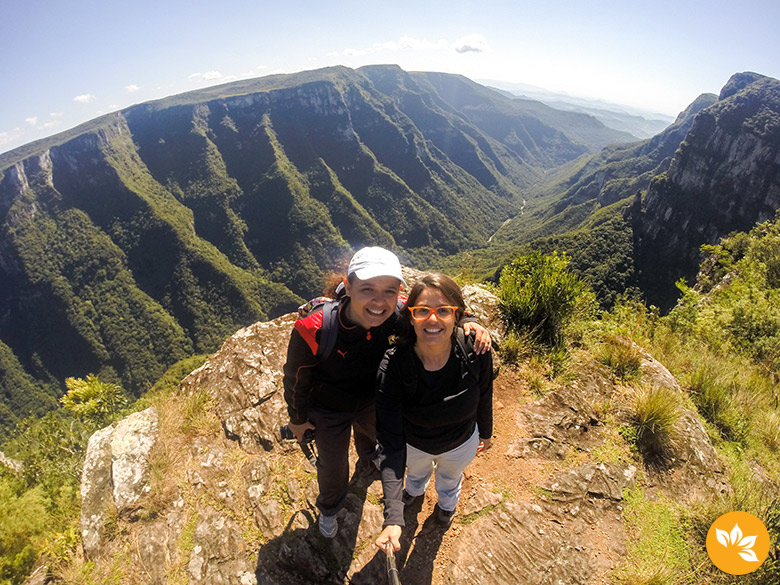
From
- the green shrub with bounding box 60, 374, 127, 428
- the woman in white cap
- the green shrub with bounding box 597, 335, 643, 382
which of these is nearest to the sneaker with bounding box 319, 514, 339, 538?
the woman in white cap

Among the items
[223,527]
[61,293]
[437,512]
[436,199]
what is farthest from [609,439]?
[436,199]

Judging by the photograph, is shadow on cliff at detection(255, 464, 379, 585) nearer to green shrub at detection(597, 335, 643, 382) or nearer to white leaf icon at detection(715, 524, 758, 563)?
white leaf icon at detection(715, 524, 758, 563)

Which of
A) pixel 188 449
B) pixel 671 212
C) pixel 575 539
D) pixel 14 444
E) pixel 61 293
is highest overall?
pixel 188 449

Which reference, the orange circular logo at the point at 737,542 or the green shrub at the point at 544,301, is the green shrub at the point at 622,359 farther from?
the orange circular logo at the point at 737,542

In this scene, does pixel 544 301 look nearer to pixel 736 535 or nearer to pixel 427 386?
pixel 736 535

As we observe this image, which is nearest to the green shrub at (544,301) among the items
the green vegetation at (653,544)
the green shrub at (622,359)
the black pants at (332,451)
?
the green shrub at (622,359)

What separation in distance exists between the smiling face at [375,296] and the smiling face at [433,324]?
23 cm

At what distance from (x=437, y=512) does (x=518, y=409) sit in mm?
2005

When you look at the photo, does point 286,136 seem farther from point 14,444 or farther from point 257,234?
point 14,444

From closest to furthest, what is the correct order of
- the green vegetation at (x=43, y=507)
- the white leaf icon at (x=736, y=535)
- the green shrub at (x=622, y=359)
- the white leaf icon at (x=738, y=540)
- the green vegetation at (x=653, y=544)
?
the green vegetation at (x=653, y=544)
the white leaf icon at (x=738, y=540)
the white leaf icon at (x=736, y=535)
the green vegetation at (x=43, y=507)
the green shrub at (x=622, y=359)

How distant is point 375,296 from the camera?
2.72 meters

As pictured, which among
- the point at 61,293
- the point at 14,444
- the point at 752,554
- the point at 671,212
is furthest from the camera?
the point at 61,293

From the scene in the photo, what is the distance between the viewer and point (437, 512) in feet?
12.6

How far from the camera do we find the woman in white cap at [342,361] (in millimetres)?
2723
